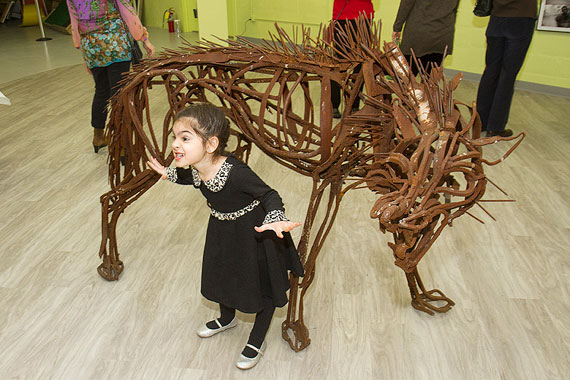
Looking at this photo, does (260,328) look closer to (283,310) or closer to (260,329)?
(260,329)

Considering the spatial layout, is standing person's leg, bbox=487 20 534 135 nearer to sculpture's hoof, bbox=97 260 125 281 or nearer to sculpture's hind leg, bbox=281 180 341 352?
sculpture's hind leg, bbox=281 180 341 352

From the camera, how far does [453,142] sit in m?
1.39

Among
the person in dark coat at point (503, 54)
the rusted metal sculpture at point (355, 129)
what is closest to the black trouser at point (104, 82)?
the rusted metal sculpture at point (355, 129)

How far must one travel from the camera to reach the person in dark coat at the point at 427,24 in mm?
3828

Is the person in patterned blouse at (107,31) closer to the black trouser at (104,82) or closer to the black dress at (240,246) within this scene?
the black trouser at (104,82)

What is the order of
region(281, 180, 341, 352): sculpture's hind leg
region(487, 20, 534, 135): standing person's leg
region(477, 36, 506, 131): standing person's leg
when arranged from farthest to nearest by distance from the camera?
region(477, 36, 506, 131): standing person's leg
region(487, 20, 534, 135): standing person's leg
region(281, 180, 341, 352): sculpture's hind leg

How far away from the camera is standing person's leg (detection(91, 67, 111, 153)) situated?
3539mm

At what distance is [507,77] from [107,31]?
299 centimetres

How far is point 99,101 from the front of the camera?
12.1 feet

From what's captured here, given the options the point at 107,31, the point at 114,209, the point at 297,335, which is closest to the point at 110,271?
the point at 114,209

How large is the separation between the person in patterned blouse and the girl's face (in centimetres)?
166

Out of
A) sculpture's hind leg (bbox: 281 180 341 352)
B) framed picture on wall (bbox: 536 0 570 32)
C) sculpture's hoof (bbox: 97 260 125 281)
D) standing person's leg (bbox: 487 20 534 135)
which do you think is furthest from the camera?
framed picture on wall (bbox: 536 0 570 32)

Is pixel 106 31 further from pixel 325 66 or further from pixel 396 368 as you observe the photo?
pixel 396 368

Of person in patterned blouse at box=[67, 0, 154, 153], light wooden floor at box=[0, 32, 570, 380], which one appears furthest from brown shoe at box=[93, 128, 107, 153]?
person in patterned blouse at box=[67, 0, 154, 153]
